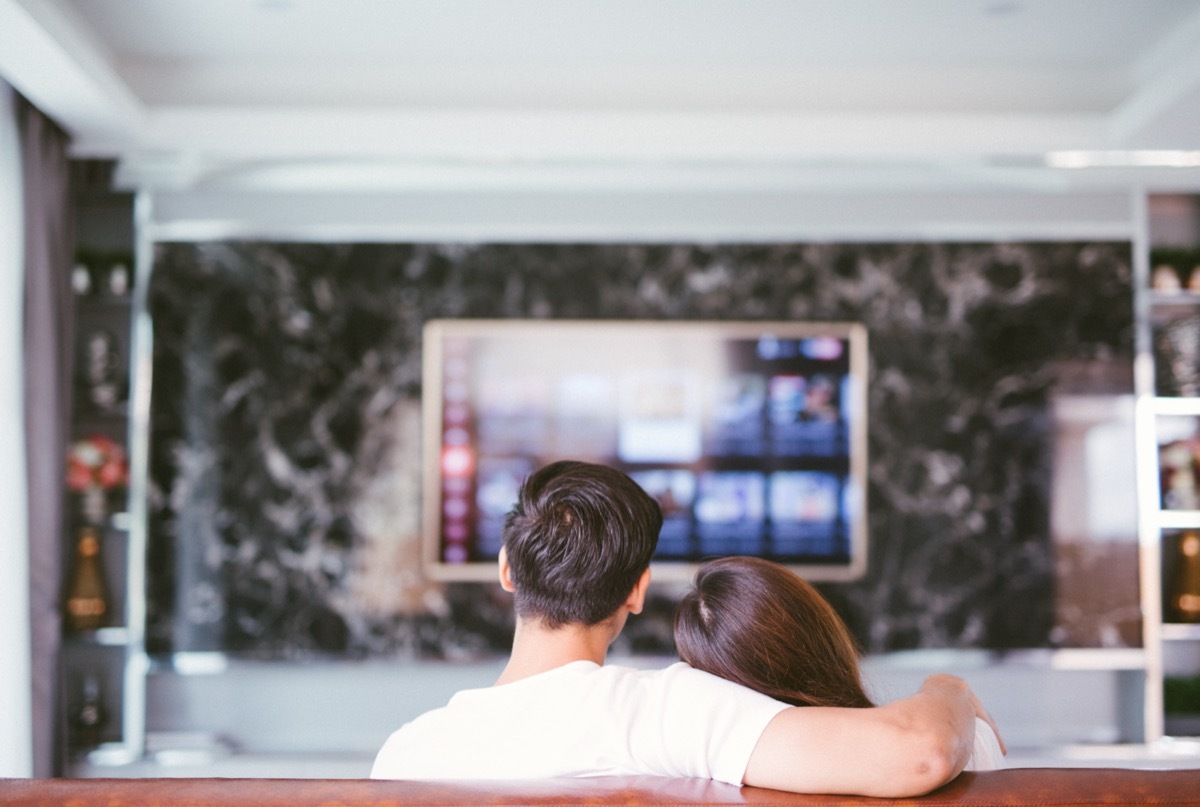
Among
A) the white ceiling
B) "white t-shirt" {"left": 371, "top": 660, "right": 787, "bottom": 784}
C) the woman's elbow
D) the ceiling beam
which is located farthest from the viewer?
the white ceiling

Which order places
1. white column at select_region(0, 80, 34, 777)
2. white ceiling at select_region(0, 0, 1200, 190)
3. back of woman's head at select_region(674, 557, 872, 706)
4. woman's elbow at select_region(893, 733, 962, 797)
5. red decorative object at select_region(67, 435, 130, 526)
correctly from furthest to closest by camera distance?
red decorative object at select_region(67, 435, 130, 526) → white ceiling at select_region(0, 0, 1200, 190) → white column at select_region(0, 80, 34, 777) → back of woman's head at select_region(674, 557, 872, 706) → woman's elbow at select_region(893, 733, 962, 797)

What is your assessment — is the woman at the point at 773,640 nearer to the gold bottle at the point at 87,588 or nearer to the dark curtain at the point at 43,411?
the dark curtain at the point at 43,411

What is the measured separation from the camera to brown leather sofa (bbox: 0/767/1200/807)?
1048mm

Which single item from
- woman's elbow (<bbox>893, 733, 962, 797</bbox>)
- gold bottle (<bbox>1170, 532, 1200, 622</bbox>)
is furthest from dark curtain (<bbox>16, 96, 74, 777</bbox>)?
gold bottle (<bbox>1170, 532, 1200, 622</bbox>)

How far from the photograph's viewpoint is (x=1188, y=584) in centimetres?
381

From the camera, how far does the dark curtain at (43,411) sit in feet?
10.5

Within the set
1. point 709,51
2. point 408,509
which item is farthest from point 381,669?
point 709,51

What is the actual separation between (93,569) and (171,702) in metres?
0.61

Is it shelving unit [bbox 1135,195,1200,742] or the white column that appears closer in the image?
the white column

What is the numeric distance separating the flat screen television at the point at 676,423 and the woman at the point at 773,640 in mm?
2444

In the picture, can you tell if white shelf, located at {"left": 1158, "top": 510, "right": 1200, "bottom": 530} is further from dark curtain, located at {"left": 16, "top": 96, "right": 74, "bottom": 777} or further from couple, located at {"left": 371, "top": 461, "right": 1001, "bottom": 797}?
dark curtain, located at {"left": 16, "top": 96, "right": 74, "bottom": 777}

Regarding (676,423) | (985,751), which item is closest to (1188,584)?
(676,423)

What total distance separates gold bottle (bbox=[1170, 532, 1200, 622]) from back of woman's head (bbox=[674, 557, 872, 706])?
3.11 meters

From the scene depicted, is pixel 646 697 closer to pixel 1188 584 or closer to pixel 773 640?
pixel 773 640
